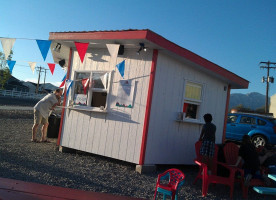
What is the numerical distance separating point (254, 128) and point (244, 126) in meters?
0.44

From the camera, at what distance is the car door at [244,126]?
466 inches

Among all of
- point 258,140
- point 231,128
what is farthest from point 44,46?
point 258,140

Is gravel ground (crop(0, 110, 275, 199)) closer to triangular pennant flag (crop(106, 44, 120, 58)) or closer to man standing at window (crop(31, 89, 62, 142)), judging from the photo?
man standing at window (crop(31, 89, 62, 142))

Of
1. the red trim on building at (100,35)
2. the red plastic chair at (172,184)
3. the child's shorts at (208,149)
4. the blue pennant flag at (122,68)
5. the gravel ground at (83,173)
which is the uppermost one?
the red trim on building at (100,35)

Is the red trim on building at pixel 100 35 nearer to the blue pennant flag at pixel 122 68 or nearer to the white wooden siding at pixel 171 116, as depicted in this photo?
the blue pennant flag at pixel 122 68

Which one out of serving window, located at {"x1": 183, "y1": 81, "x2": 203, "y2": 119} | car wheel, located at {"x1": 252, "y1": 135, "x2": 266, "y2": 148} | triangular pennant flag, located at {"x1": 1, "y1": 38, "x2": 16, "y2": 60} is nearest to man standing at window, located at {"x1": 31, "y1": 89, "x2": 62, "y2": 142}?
triangular pennant flag, located at {"x1": 1, "y1": 38, "x2": 16, "y2": 60}

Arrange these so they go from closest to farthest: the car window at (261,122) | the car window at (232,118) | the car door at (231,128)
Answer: the car window at (261,122), the car door at (231,128), the car window at (232,118)

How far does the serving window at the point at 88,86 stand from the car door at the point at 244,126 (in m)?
7.39

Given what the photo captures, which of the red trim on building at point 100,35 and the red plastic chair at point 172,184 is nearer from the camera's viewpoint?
the red plastic chair at point 172,184

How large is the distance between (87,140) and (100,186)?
2416mm

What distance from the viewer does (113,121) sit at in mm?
6566

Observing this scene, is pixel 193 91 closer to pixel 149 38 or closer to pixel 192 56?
pixel 192 56

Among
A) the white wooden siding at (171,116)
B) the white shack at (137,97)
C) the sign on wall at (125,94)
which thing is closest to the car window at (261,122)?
the white shack at (137,97)

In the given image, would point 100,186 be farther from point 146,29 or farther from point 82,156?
point 146,29
